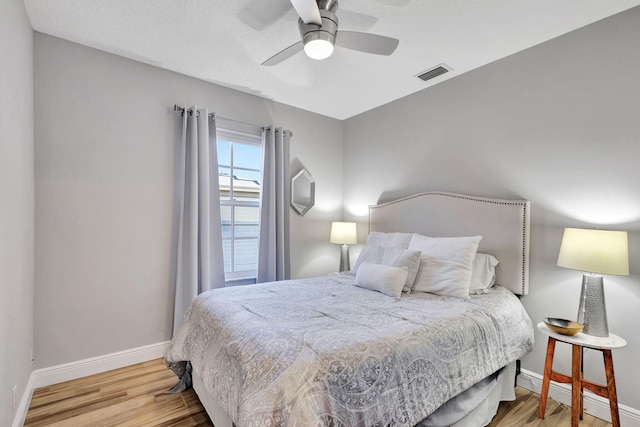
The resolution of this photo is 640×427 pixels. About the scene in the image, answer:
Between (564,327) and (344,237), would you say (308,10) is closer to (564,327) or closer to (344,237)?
(564,327)

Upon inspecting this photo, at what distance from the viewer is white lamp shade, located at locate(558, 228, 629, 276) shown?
5.71 ft

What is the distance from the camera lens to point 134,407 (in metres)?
2.04

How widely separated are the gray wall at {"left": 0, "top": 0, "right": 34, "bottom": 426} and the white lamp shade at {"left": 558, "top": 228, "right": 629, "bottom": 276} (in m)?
3.11

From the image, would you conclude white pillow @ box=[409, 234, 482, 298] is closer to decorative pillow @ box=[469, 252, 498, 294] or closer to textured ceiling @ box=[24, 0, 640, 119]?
decorative pillow @ box=[469, 252, 498, 294]

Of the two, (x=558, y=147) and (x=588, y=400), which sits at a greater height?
(x=558, y=147)

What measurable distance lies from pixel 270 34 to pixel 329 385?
2.28 meters

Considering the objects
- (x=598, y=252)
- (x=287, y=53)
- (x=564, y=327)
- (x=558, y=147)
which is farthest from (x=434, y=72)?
(x=564, y=327)

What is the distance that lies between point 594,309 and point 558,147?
1.15m

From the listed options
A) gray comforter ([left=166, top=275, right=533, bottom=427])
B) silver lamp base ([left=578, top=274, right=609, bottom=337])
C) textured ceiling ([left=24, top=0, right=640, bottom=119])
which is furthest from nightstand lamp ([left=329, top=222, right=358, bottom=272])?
silver lamp base ([left=578, top=274, right=609, bottom=337])

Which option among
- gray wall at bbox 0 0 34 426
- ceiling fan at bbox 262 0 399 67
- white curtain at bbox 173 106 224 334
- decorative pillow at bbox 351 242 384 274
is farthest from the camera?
white curtain at bbox 173 106 224 334

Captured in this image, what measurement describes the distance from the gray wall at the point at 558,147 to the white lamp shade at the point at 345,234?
101cm

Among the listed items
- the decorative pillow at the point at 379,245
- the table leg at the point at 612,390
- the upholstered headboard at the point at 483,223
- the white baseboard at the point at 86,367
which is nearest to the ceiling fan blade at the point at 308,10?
the decorative pillow at the point at 379,245

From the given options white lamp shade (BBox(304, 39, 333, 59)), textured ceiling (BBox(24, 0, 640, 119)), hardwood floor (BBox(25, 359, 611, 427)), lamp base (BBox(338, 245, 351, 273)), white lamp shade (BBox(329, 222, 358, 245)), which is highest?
textured ceiling (BBox(24, 0, 640, 119))

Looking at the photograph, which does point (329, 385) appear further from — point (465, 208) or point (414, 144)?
point (414, 144)
